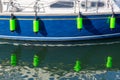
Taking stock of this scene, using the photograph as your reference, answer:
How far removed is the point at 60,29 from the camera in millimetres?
16875

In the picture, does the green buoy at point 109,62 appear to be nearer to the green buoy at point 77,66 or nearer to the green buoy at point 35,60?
the green buoy at point 77,66

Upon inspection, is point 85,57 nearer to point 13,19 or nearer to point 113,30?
point 113,30

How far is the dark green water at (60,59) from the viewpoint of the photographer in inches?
571

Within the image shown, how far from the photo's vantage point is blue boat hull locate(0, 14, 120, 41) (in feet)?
54.6

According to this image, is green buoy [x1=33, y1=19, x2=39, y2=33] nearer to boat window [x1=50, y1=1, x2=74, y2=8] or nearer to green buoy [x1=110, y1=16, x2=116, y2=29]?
boat window [x1=50, y1=1, x2=74, y2=8]

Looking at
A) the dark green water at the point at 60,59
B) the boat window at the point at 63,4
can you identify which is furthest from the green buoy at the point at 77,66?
the boat window at the point at 63,4

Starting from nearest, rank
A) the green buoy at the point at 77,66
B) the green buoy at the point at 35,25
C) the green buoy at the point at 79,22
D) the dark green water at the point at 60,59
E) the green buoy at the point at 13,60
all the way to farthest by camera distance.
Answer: the dark green water at the point at 60,59
the green buoy at the point at 77,66
the green buoy at the point at 13,60
the green buoy at the point at 79,22
the green buoy at the point at 35,25

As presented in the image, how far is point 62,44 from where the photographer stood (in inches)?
685

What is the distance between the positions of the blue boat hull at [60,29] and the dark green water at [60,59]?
40 cm

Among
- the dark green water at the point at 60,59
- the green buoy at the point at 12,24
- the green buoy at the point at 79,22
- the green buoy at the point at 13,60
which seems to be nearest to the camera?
the dark green water at the point at 60,59

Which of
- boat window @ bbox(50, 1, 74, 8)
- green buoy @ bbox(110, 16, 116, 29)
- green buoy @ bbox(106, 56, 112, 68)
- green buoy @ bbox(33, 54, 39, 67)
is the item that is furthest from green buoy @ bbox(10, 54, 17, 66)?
green buoy @ bbox(110, 16, 116, 29)

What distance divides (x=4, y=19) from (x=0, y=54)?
1.70 m

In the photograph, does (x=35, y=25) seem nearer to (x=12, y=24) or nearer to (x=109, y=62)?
(x=12, y=24)

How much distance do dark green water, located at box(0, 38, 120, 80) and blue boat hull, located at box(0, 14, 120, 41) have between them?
1.31ft
